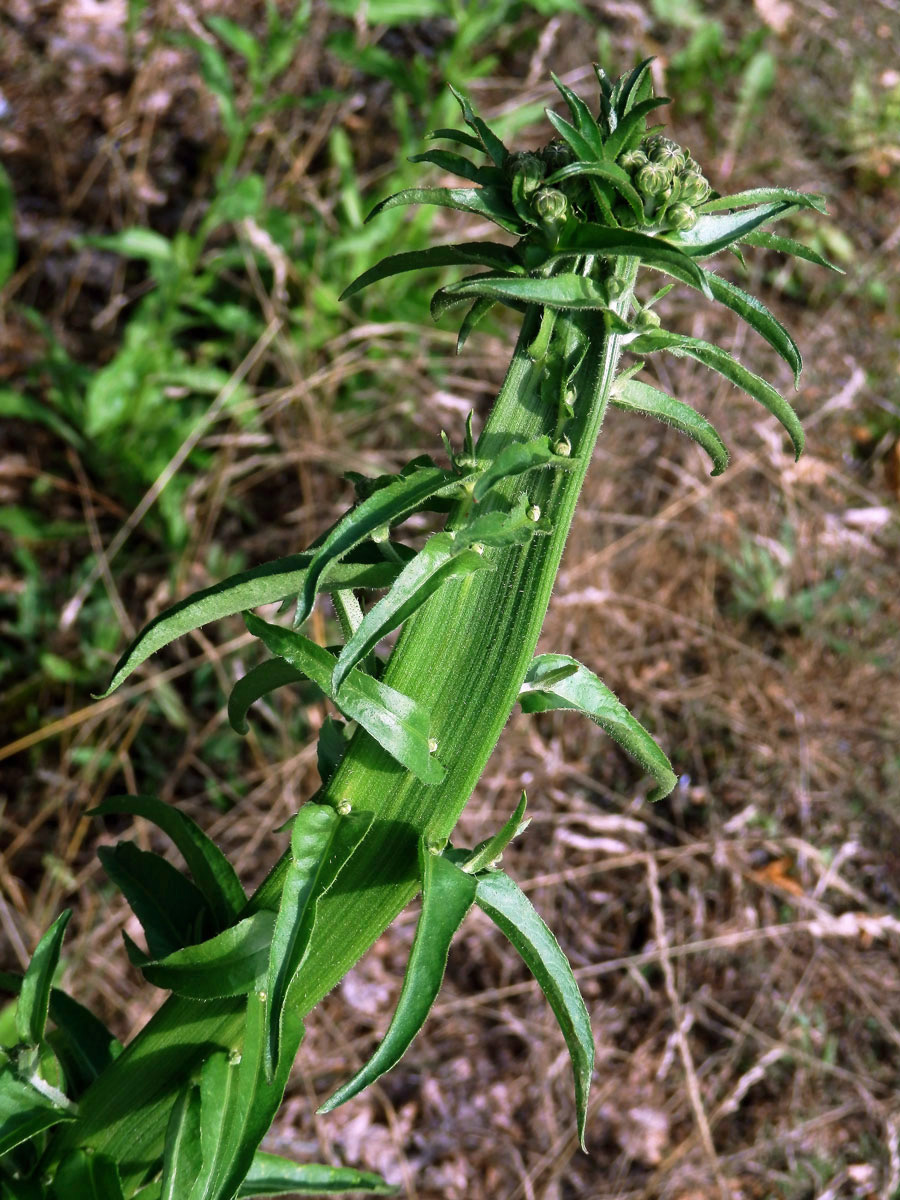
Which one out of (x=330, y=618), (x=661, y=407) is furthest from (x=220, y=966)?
(x=330, y=618)

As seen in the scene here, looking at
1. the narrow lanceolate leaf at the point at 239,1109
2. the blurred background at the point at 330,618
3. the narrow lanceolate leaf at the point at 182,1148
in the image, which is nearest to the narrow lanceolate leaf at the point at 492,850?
the narrow lanceolate leaf at the point at 239,1109

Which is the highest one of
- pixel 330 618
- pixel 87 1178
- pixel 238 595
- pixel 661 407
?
pixel 661 407

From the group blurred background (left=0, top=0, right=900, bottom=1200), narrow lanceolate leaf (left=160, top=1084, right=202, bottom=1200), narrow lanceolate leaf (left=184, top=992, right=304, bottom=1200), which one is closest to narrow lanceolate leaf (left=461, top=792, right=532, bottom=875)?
narrow lanceolate leaf (left=184, top=992, right=304, bottom=1200)

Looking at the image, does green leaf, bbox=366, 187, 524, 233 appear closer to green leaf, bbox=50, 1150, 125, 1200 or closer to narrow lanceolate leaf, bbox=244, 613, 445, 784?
narrow lanceolate leaf, bbox=244, 613, 445, 784

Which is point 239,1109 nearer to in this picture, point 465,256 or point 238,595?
point 238,595

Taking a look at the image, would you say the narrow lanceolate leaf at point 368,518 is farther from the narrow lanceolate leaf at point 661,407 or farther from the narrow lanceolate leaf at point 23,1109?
the narrow lanceolate leaf at point 23,1109

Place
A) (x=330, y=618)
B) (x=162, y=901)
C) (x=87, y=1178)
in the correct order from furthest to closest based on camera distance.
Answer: (x=330, y=618)
(x=162, y=901)
(x=87, y=1178)
